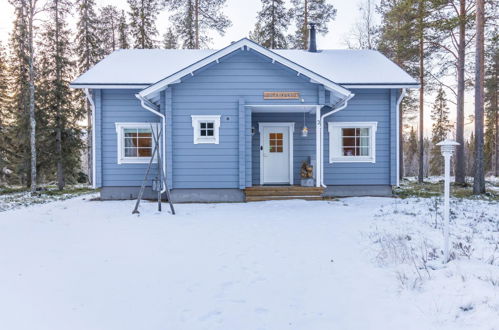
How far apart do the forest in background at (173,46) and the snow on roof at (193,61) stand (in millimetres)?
3009

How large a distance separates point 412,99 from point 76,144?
67.1 feet

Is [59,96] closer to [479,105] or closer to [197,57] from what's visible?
[197,57]

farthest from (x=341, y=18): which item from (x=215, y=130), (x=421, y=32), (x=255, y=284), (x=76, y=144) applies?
(x=255, y=284)

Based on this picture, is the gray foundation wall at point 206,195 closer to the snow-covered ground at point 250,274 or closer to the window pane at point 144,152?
the window pane at point 144,152

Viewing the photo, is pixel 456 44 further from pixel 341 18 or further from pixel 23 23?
pixel 23 23

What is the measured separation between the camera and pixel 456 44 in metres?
13.9

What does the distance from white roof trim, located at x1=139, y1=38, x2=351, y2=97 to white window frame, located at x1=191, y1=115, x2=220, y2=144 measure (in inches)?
51.1

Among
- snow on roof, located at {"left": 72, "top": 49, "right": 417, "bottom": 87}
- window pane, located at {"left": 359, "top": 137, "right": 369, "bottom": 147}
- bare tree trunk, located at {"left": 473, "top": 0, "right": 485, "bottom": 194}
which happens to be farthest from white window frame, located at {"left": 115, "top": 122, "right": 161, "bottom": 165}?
bare tree trunk, located at {"left": 473, "top": 0, "right": 485, "bottom": 194}

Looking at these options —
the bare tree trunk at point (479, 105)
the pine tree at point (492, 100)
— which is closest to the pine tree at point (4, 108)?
the bare tree trunk at point (479, 105)

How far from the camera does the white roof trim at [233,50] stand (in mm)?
8570

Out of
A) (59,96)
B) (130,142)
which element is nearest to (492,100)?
(130,142)

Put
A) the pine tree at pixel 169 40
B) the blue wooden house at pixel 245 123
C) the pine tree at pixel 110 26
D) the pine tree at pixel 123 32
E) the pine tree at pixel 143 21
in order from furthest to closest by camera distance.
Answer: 1. the pine tree at pixel 169 40
2. the pine tree at pixel 110 26
3. the pine tree at pixel 123 32
4. the pine tree at pixel 143 21
5. the blue wooden house at pixel 245 123

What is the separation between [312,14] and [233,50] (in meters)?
12.1

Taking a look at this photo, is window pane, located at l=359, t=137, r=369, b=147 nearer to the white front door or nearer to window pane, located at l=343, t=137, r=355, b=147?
window pane, located at l=343, t=137, r=355, b=147
